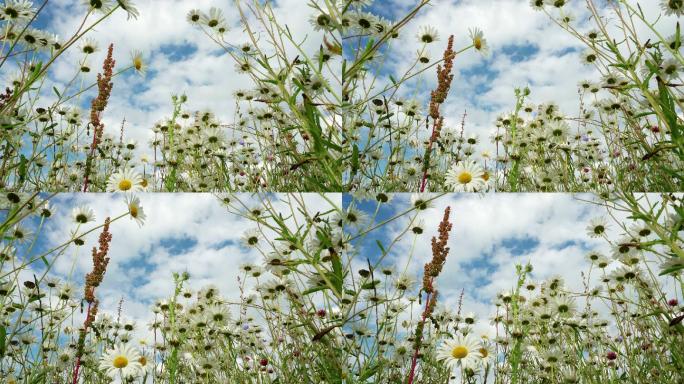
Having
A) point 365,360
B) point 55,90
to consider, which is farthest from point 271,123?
point 365,360

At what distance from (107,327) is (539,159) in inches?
99.0

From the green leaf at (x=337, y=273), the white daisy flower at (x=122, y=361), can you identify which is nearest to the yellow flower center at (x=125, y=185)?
the white daisy flower at (x=122, y=361)

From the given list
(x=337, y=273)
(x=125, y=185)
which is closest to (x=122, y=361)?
(x=125, y=185)

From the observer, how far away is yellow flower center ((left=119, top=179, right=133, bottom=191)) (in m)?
2.13

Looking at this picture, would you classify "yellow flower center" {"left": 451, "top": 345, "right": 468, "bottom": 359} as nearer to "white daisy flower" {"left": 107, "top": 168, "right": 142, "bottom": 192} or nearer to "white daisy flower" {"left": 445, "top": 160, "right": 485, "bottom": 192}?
"white daisy flower" {"left": 445, "top": 160, "right": 485, "bottom": 192}

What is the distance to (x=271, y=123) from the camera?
9.59 feet

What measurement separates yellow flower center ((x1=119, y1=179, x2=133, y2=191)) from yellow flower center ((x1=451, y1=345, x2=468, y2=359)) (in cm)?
124

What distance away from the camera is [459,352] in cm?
199

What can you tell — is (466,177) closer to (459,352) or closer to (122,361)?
(459,352)

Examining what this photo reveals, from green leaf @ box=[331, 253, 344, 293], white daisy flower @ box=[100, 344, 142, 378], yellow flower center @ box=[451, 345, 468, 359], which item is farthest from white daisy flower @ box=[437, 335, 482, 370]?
white daisy flower @ box=[100, 344, 142, 378]

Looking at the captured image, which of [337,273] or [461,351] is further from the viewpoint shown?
[461,351]

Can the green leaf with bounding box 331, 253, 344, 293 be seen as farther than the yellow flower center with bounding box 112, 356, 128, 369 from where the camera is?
No

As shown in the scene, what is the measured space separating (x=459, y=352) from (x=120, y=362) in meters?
1.22

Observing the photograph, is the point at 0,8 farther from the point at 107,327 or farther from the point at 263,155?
the point at 107,327
